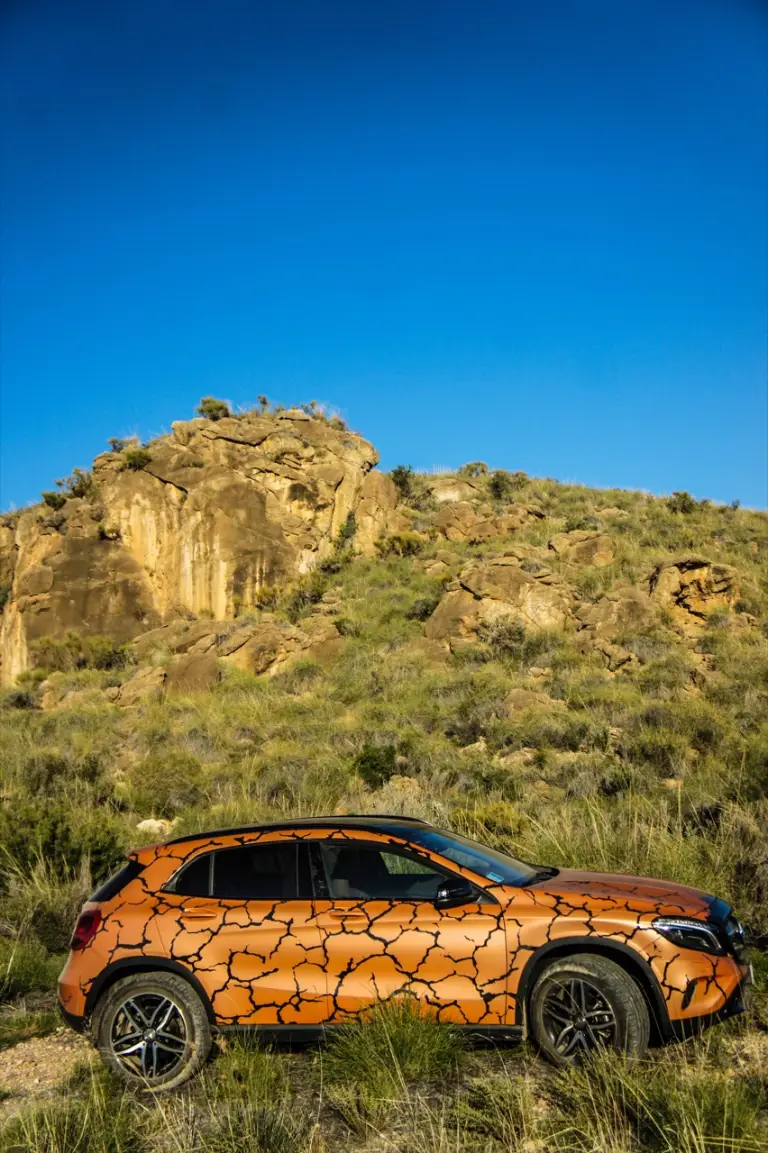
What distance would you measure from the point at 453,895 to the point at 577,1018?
105 cm

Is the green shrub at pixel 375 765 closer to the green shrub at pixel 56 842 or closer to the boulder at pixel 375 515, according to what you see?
the green shrub at pixel 56 842

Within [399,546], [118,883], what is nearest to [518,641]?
[399,546]

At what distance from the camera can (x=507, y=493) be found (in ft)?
148

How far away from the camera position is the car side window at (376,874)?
5.89m

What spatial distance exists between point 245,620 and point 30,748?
10508 millimetres

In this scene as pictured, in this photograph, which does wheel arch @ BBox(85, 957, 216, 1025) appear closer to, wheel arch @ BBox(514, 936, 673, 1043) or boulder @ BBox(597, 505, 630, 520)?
wheel arch @ BBox(514, 936, 673, 1043)

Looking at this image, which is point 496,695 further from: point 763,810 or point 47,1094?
point 47,1094

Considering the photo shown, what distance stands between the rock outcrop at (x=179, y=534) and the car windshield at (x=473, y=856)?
27996 millimetres

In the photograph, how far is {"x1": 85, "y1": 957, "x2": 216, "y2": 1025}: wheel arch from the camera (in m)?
5.73

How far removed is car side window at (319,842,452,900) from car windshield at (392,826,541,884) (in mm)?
165

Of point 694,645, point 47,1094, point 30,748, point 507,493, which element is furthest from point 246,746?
point 507,493

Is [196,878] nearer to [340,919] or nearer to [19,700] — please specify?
[340,919]

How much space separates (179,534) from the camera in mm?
35156

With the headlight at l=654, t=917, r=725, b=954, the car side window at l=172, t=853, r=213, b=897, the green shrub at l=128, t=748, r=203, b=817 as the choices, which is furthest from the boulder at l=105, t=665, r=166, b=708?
the headlight at l=654, t=917, r=725, b=954
